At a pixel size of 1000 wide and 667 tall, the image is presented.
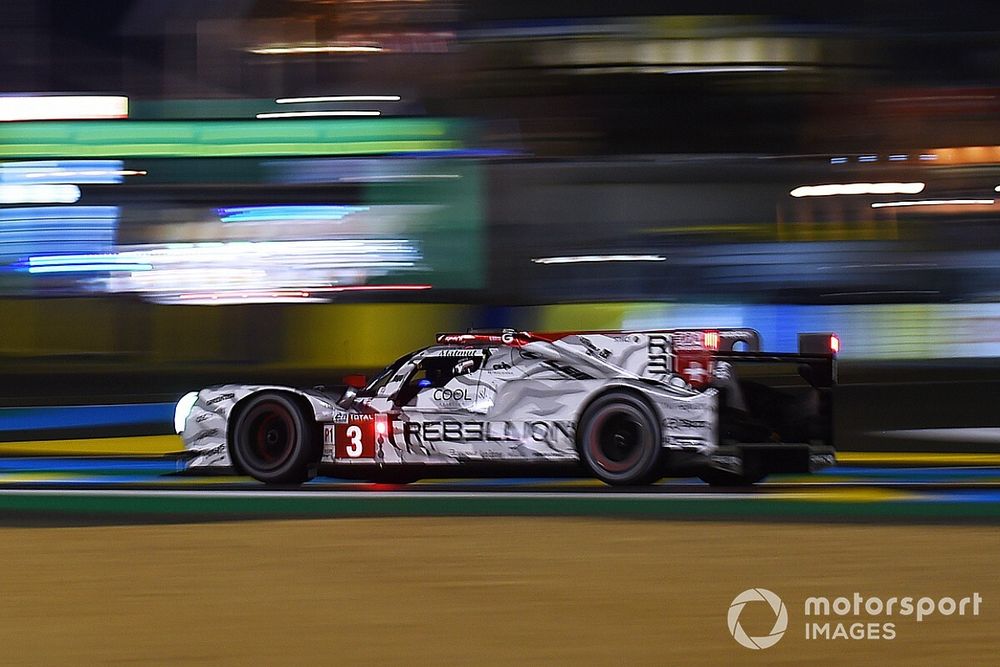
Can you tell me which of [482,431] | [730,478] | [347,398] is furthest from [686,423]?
[347,398]

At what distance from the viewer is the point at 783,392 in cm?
935

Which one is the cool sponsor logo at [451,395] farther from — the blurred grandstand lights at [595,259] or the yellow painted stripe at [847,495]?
the blurred grandstand lights at [595,259]

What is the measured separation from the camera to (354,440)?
31.1ft

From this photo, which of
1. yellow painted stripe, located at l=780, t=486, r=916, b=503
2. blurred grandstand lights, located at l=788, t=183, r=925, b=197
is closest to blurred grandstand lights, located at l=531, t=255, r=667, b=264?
blurred grandstand lights, located at l=788, t=183, r=925, b=197

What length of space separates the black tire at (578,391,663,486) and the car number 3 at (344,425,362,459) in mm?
1534

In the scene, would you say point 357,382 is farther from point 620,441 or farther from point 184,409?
point 620,441

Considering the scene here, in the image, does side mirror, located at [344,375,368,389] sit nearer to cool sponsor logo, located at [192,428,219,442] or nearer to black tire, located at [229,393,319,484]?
black tire, located at [229,393,319,484]

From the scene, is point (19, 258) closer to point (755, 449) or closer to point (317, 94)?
point (317, 94)

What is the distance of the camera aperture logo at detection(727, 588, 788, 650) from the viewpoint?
4.93 metres

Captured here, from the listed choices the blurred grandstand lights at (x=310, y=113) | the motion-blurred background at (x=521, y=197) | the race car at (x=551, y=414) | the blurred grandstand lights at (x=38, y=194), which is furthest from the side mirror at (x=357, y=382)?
the blurred grandstand lights at (x=38, y=194)

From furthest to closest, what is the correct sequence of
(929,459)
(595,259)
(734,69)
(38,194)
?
(38,194), (734,69), (595,259), (929,459)

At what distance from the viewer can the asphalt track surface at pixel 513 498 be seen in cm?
842

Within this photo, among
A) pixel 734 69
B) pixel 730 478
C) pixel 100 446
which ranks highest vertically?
pixel 734 69

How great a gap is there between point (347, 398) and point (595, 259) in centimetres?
1046
